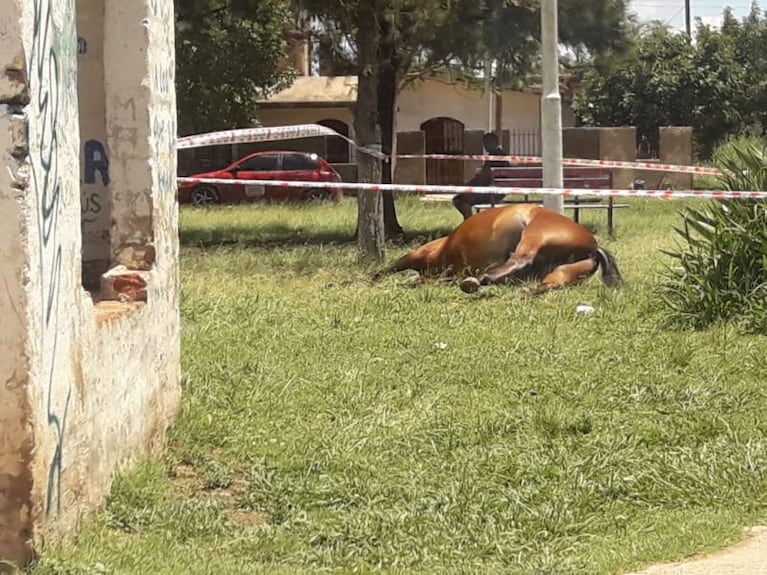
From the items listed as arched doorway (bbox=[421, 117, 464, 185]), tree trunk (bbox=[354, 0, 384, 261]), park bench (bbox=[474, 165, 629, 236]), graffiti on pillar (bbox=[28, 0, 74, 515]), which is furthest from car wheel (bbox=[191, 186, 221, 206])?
graffiti on pillar (bbox=[28, 0, 74, 515])

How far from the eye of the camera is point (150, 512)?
18.2 feet

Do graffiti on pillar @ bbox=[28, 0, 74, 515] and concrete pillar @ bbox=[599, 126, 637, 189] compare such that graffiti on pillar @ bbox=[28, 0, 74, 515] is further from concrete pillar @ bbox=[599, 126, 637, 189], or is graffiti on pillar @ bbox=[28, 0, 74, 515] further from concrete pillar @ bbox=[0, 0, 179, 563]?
concrete pillar @ bbox=[599, 126, 637, 189]

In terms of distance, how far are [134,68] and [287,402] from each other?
2.16m

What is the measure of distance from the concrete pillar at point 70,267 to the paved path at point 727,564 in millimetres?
2273

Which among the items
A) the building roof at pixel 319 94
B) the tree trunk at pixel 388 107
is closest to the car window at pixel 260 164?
the building roof at pixel 319 94

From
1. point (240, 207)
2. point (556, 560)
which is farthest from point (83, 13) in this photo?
point (240, 207)

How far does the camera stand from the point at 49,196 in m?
4.73

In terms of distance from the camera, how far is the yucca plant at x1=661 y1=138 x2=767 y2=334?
9.54 m

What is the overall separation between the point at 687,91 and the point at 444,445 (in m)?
35.2

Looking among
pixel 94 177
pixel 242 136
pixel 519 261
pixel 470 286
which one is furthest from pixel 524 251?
pixel 94 177

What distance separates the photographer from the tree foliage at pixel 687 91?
39.8m

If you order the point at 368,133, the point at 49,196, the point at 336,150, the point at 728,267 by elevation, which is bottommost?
the point at 728,267

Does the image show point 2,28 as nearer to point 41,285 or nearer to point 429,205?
point 41,285

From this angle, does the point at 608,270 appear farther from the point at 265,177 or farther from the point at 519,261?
the point at 265,177
